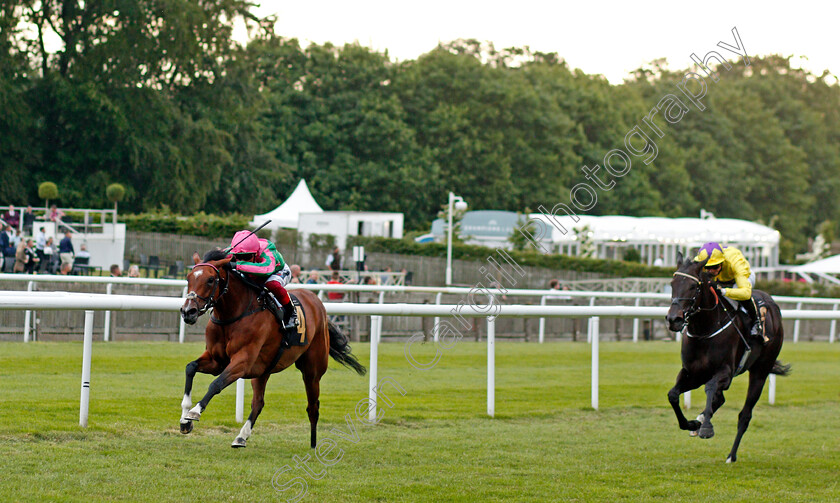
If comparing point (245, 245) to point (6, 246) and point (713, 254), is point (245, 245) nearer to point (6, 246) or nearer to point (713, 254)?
point (713, 254)

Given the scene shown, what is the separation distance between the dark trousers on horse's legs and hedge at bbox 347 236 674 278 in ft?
70.7

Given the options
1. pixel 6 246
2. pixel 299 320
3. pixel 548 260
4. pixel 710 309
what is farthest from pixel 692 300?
pixel 548 260

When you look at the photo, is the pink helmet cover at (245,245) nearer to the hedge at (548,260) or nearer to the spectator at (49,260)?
the spectator at (49,260)

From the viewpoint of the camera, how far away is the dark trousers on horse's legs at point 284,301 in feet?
19.8

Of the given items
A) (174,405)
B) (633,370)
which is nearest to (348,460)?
(174,405)

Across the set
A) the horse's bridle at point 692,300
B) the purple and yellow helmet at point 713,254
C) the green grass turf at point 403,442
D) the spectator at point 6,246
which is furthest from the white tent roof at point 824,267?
the horse's bridle at point 692,300

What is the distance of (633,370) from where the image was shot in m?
13.1

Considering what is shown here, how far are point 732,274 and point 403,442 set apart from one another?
276cm

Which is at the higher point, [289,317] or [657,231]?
[657,231]

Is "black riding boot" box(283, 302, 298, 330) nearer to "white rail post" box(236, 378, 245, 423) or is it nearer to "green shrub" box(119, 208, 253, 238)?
"white rail post" box(236, 378, 245, 423)

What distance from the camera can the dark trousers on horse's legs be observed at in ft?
19.8

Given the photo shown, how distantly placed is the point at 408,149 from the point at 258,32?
11.3m

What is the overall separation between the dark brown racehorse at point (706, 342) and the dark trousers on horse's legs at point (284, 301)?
247 cm

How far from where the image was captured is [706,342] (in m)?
7.13
